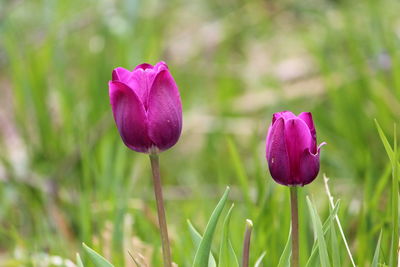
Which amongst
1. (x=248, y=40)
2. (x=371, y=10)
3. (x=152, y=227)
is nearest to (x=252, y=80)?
(x=371, y=10)

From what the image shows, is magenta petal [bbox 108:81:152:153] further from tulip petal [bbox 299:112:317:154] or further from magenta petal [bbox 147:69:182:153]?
tulip petal [bbox 299:112:317:154]

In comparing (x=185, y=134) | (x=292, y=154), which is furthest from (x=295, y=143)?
(x=185, y=134)

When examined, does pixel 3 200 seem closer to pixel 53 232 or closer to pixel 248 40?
pixel 53 232

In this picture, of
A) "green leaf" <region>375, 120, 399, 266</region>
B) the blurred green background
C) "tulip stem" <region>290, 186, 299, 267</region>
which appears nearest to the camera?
"tulip stem" <region>290, 186, 299, 267</region>

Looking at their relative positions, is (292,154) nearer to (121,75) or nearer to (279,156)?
(279,156)

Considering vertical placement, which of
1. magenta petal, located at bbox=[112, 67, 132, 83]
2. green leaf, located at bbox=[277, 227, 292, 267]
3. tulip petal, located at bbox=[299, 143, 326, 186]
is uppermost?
magenta petal, located at bbox=[112, 67, 132, 83]

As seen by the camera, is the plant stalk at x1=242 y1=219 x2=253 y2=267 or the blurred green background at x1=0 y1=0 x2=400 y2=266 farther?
the blurred green background at x1=0 y1=0 x2=400 y2=266

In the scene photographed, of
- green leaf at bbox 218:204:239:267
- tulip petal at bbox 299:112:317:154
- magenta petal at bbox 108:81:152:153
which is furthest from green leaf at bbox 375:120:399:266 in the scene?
magenta petal at bbox 108:81:152:153
